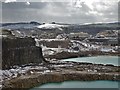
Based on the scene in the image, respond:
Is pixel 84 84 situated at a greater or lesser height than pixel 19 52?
lesser

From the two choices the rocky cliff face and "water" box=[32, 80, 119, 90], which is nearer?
"water" box=[32, 80, 119, 90]

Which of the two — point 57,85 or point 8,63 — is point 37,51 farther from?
point 57,85

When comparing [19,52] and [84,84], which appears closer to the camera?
[84,84]

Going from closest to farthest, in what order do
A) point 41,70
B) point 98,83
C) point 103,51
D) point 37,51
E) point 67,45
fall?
point 98,83, point 41,70, point 37,51, point 103,51, point 67,45

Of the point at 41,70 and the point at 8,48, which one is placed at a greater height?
the point at 8,48

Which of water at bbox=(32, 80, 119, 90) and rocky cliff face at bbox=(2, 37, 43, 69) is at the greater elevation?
rocky cliff face at bbox=(2, 37, 43, 69)

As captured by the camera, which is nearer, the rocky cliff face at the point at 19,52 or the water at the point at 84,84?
the water at the point at 84,84

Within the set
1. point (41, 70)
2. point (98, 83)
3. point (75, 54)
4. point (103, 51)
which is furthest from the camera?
point (103, 51)

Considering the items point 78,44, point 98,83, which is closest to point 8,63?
point 98,83
